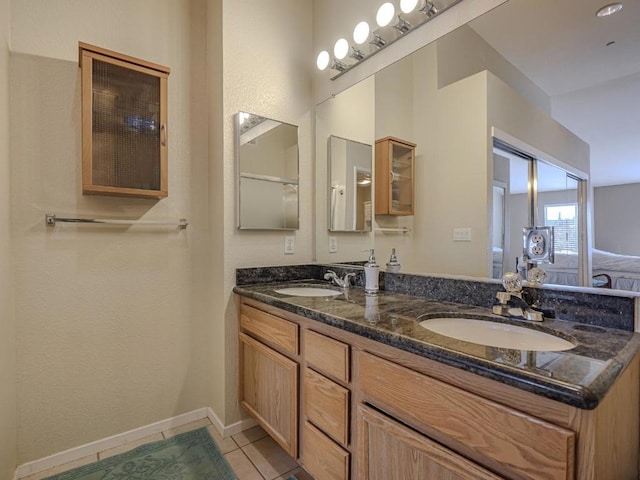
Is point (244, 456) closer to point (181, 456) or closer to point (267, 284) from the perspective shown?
point (181, 456)

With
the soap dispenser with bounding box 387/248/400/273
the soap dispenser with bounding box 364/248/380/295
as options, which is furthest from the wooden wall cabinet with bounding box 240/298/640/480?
the soap dispenser with bounding box 387/248/400/273

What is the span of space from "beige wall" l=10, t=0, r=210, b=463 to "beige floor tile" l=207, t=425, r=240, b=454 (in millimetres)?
182

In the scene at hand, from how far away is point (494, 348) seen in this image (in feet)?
2.66

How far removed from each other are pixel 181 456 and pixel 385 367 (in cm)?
133

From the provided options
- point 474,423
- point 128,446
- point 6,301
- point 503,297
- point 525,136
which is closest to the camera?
point 474,423

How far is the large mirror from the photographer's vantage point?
107cm

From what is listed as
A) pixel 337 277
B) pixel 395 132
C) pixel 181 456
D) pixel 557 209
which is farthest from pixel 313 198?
pixel 181 456

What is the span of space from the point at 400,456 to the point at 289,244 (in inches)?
55.6

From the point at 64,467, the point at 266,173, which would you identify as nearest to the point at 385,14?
the point at 266,173

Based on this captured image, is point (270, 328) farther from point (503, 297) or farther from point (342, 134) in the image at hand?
point (342, 134)

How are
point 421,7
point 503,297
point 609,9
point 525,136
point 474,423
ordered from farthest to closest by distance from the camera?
point 421,7, point 525,136, point 503,297, point 609,9, point 474,423

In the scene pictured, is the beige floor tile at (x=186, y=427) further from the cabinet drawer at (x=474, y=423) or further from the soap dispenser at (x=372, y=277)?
the cabinet drawer at (x=474, y=423)

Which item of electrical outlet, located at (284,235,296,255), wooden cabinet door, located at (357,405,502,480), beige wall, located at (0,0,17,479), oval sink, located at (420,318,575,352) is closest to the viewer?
wooden cabinet door, located at (357,405,502,480)

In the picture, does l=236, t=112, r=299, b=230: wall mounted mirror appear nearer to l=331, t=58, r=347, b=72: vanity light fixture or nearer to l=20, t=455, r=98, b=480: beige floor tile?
l=331, t=58, r=347, b=72: vanity light fixture
